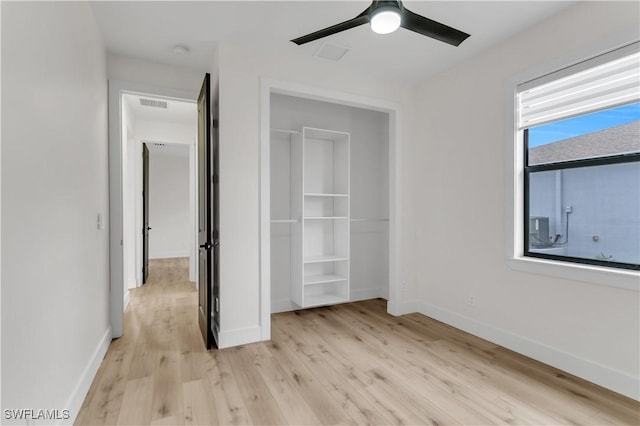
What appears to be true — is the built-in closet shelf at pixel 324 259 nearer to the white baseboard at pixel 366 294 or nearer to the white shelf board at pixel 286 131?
the white baseboard at pixel 366 294

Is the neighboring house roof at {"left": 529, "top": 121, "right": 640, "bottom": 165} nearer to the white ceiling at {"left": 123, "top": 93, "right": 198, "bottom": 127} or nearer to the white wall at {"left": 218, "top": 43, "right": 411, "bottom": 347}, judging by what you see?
the white wall at {"left": 218, "top": 43, "right": 411, "bottom": 347}

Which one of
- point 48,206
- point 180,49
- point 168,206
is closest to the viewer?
point 48,206

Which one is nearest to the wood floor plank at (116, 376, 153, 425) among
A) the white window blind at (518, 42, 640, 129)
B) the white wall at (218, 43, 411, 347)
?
the white wall at (218, 43, 411, 347)

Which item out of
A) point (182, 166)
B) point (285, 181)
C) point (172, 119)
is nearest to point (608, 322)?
point (285, 181)

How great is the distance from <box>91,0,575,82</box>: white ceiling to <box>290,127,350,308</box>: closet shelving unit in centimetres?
111

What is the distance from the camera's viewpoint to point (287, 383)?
2275 millimetres

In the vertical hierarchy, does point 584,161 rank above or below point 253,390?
above

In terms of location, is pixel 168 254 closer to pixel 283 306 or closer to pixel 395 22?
pixel 283 306

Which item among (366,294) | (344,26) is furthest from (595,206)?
(366,294)

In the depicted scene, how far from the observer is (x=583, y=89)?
2.39 meters

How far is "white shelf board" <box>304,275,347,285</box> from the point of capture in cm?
379

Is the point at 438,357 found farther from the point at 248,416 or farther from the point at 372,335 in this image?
the point at 248,416

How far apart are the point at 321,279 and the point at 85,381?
2.43 m

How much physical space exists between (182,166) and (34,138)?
7.81 m
